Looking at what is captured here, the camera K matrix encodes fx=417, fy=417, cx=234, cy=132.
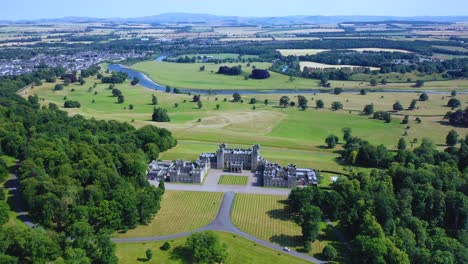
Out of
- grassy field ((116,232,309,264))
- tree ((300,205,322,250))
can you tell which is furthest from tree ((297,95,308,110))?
grassy field ((116,232,309,264))

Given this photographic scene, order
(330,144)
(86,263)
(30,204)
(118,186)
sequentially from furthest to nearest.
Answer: (330,144), (118,186), (30,204), (86,263)

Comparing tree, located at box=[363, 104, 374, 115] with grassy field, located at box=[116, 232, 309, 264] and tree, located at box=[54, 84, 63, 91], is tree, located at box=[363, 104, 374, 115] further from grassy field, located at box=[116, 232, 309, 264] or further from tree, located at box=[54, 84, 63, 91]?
tree, located at box=[54, 84, 63, 91]

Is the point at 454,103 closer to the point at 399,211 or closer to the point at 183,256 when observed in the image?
the point at 399,211

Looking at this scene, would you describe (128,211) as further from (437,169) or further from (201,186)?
(437,169)

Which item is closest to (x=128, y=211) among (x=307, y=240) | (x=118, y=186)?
(x=118, y=186)

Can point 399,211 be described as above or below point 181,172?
above

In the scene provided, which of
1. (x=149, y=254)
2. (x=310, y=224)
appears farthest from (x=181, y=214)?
(x=310, y=224)
